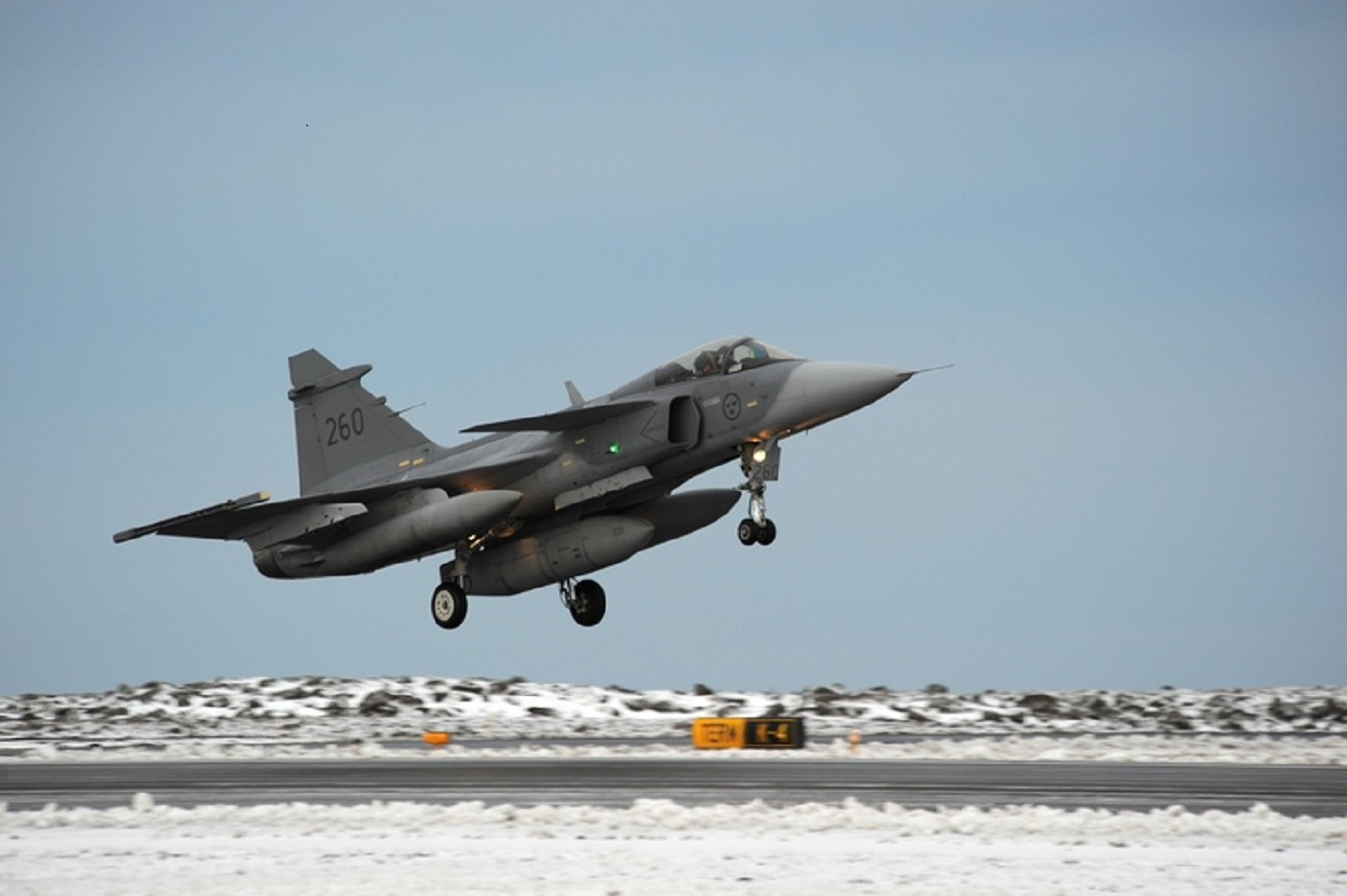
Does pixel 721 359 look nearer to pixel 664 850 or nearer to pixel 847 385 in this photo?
pixel 847 385

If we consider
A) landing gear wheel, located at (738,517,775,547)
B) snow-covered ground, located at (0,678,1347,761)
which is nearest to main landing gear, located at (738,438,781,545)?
landing gear wheel, located at (738,517,775,547)

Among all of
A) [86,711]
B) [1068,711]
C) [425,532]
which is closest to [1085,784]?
[425,532]

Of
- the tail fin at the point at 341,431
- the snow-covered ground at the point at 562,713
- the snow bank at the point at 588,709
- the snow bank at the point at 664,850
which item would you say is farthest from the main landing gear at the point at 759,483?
the snow bank at the point at 664,850

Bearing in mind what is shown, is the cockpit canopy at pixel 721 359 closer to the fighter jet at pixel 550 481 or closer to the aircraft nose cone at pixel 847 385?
the fighter jet at pixel 550 481

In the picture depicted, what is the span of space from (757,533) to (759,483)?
1.28m

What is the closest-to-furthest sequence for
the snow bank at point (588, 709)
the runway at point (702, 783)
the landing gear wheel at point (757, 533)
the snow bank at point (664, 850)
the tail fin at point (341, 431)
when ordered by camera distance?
the snow bank at point (664, 850) → the runway at point (702, 783) → the landing gear wheel at point (757, 533) → the snow bank at point (588, 709) → the tail fin at point (341, 431)

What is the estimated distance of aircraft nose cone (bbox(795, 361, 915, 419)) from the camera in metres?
25.4

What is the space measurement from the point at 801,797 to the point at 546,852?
3.91 metres

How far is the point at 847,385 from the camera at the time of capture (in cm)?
2548

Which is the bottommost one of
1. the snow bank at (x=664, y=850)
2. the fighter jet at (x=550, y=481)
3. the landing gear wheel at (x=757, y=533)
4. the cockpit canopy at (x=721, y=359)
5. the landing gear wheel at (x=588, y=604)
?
the snow bank at (x=664, y=850)

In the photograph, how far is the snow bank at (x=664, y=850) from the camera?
1111 cm

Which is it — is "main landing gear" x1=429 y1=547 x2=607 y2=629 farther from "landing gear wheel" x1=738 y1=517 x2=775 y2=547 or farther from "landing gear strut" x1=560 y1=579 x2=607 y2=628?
"landing gear wheel" x1=738 y1=517 x2=775 y2=547

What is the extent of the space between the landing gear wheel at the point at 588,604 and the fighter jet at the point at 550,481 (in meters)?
0.02

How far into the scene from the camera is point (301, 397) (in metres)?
33.9
